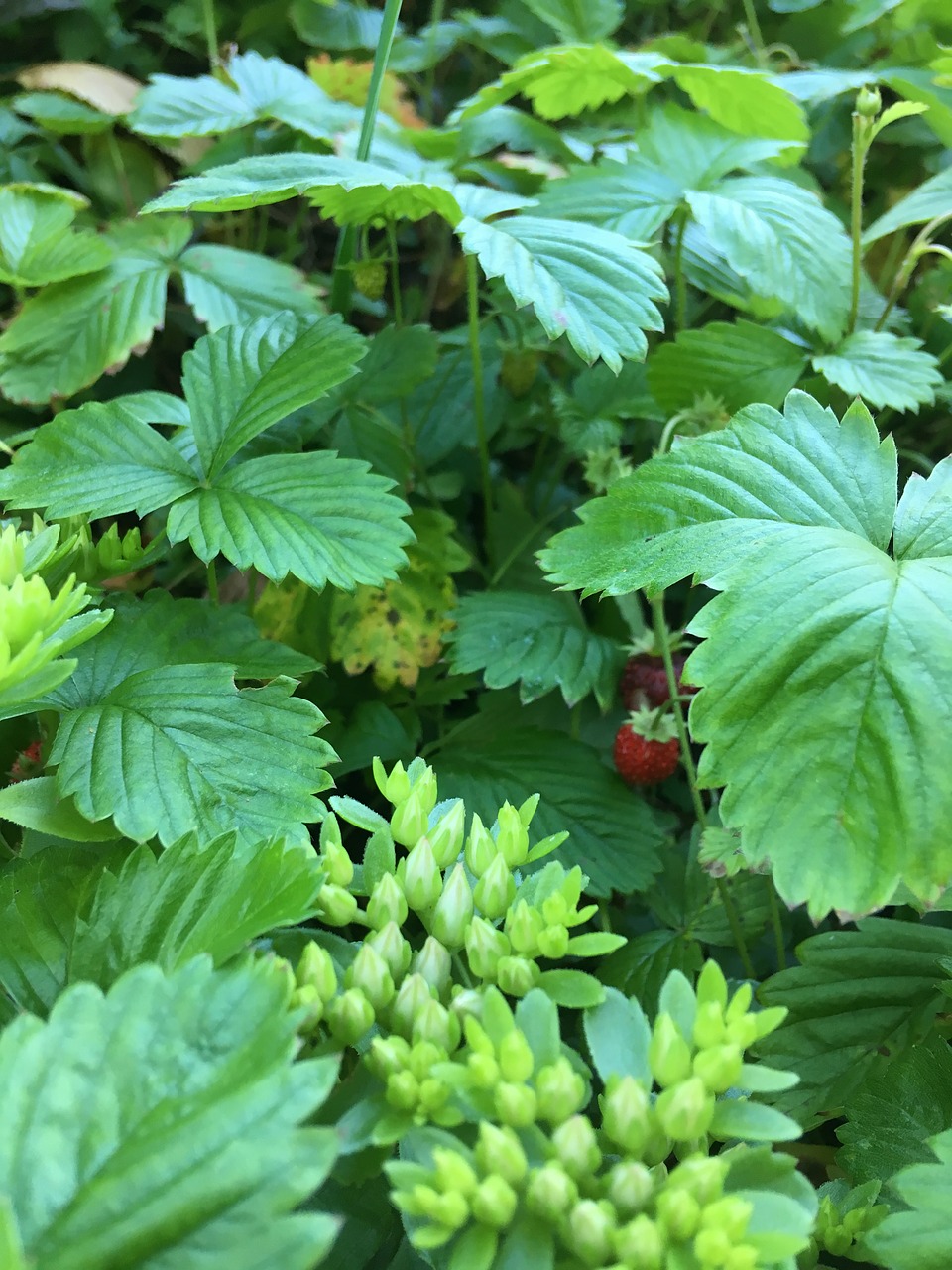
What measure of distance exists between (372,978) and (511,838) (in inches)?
4.6

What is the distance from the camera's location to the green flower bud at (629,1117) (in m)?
0.40

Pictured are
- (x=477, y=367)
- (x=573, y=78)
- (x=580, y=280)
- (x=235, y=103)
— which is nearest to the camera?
(x=580, y=280)

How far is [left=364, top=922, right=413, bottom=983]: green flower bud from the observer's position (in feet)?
1.59

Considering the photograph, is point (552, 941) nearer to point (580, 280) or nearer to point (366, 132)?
point (580, 280)

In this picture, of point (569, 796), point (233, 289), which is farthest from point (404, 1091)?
point (233, 289)

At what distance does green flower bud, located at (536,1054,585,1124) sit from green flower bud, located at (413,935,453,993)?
0.31ft

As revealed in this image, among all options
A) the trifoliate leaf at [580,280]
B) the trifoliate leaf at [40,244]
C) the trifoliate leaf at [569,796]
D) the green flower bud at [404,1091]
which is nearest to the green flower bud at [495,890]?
the green flower bud at [404,1091]

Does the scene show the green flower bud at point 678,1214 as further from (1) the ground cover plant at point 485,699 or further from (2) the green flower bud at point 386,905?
(2) the green flower bud at point 386,905

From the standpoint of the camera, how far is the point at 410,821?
1.76 ft

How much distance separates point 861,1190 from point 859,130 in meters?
0.96

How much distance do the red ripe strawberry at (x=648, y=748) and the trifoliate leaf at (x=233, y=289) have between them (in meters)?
0.70

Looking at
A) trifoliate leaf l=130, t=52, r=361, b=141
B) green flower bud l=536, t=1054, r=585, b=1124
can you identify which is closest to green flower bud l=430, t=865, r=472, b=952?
green flower bud l=536, t=1054, r=585, b=1124

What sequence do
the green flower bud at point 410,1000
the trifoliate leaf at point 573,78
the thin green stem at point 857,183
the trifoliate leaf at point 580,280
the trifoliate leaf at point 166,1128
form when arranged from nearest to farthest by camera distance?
the trifoliate leaf at point 166,1128 → the green flower bud at point 410,1000 → the trifoliate leaf at point 580,280 → the thin green stem at point 857,183 → the trifoliate leaf at point 573,78

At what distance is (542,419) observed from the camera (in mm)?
1324
